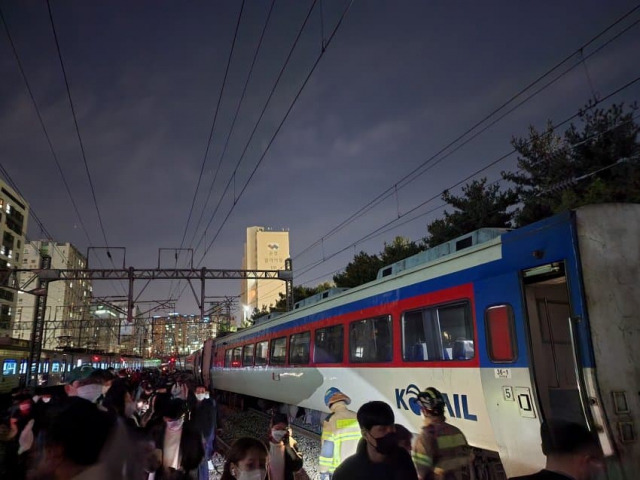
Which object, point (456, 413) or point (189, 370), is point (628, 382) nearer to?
point (456, 413)

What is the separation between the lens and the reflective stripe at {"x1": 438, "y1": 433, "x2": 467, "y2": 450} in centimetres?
393

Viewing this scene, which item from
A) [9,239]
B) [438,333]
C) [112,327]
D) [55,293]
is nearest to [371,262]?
[438,333]

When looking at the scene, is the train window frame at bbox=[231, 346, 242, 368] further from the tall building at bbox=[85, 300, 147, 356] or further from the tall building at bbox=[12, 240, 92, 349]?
the tall building at bbox=[12, 240, 92, 349]

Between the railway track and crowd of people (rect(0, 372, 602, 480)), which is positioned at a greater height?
crowd of people (rect(0, 372, 602, 480))

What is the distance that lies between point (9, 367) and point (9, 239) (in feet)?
155

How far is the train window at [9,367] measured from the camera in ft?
77.5

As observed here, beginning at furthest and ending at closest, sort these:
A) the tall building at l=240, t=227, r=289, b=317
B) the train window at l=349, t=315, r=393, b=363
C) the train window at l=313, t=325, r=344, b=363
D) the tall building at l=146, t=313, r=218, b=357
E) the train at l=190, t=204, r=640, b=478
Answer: the tall building at l=240, t=227, r=289, b=317, the tall building at l=146, t=313, r=218, b=357, the train window at l=313, t=325, r=344, b=363, the train window at l=349, t=315, r=393, b=363, the train at l=190, t=204, r=640, b=478

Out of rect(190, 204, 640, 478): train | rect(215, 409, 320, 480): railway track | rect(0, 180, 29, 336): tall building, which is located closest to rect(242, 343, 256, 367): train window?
rect(215, 409, 320, 480): railway track

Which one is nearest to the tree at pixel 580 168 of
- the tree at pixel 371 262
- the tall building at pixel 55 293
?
the tree at pixel 371 262

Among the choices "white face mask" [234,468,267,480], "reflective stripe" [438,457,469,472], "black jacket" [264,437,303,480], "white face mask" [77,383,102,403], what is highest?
"white face mask" [77,383,102,403]

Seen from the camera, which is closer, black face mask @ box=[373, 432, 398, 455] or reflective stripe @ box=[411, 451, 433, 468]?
black face mask @ box=[373, 432, 398, 455]

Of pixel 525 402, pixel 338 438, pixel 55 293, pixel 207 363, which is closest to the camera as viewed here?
pixel 338 438

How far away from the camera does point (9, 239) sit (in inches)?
2491

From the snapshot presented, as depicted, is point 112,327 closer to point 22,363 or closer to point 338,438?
point 22,363
